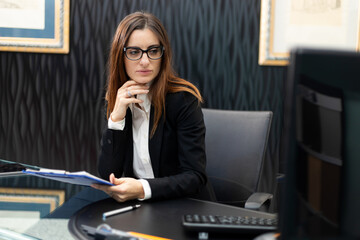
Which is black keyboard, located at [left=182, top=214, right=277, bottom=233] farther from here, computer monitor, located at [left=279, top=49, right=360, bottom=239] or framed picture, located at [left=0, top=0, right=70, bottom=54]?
framed picture, located at [left=0, top=0, right=70, bottom=54]

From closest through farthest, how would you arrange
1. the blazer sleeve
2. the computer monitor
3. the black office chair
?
1. the computer monitor
2. the blazer sleeve
3. the black office chair

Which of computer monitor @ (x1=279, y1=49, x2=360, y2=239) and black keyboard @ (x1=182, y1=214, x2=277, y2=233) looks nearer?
computer monitor @ (x1=279, y1=49, x2=360, y2=239)

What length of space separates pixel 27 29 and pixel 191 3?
3.86 feet

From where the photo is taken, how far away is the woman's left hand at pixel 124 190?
3.47 ft

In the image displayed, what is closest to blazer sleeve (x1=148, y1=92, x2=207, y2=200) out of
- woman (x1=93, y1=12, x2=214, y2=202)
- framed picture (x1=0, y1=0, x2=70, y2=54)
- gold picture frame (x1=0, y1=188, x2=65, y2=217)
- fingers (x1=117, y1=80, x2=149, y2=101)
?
woman (x1=93, y1=12, x2=214, y2=202)

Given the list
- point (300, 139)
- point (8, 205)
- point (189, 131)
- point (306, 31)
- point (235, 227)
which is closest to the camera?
point (300, 139)

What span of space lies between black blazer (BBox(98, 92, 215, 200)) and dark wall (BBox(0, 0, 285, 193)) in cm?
105

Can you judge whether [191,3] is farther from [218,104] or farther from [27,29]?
[27,29]

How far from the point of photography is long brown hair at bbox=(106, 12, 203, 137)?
4.74 ft

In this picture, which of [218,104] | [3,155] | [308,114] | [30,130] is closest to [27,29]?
[30,130]

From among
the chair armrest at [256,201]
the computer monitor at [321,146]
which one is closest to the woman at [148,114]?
the chair armrest at [256,201]

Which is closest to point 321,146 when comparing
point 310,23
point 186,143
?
point 186,143

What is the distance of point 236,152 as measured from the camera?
1.76 metres

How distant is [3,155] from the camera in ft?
8.63
